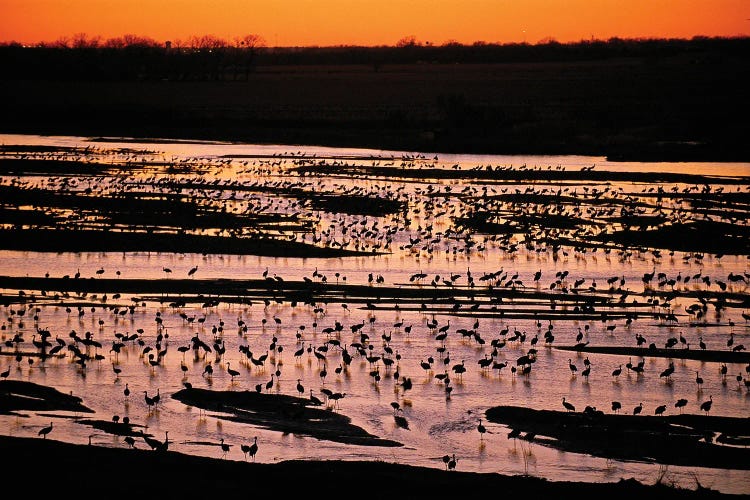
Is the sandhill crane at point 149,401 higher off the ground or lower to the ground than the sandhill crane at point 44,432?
higher

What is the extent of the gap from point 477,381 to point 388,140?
175 feet

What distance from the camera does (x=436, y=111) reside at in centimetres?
9675

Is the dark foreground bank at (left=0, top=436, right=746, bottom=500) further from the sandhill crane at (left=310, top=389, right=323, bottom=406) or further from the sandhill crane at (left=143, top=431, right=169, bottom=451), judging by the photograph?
the sandhill crane at (left=310, top=389, right=323, bottom=406)

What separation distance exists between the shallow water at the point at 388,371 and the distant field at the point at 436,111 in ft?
117

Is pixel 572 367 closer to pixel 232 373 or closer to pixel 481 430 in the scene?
pixel 481 430

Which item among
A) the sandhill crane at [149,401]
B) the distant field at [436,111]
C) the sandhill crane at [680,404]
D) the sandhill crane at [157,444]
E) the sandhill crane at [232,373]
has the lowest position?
the sandhill crane at [157,444]

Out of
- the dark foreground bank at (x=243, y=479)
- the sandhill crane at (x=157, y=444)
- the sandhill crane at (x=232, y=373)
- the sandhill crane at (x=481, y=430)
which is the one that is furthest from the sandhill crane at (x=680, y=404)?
the sandhill crane at (x=157, y=444)

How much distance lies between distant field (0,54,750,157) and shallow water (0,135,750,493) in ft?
117

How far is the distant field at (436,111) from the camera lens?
7112 centimetres

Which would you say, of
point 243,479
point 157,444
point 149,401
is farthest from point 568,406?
point 149,401

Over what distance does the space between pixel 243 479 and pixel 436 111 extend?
83355 millimetres

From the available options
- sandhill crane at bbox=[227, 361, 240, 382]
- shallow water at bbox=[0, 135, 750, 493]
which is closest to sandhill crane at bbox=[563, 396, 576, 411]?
shallow water at bbox=[0, 135, 750, 493]

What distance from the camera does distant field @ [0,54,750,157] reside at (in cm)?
7112

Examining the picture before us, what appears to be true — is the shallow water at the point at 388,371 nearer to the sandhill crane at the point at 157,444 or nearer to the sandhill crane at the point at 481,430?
the sandhill crane at the point at 481,430
